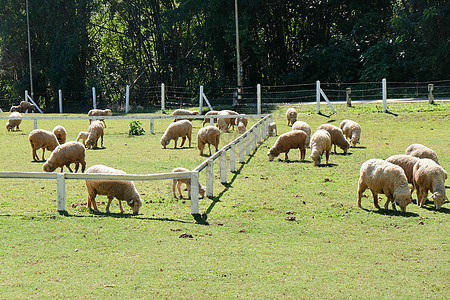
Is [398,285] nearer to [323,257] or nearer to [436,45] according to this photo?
[323,257]

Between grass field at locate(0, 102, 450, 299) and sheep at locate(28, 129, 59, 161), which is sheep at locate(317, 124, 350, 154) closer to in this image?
grass field at locate(0, 102, 450, 299)

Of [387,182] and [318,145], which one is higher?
[318,145]

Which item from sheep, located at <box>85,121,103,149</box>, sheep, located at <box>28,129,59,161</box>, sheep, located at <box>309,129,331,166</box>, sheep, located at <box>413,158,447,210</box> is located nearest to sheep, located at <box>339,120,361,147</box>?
sheep, located at <box>309,129,331,166</box>

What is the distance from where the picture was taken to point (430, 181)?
11.0m

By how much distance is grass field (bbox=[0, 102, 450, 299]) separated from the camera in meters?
7.07

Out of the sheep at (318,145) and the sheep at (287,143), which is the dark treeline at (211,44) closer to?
the sheep at (287,143)

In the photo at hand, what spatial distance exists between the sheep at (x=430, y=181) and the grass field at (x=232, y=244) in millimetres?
234

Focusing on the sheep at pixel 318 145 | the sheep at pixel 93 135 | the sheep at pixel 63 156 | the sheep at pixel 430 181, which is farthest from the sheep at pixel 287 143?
the sheep at pixel 93 135

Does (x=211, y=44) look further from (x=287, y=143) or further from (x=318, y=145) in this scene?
(x=318, y=145)

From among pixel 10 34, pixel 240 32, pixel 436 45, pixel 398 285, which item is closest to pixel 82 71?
pixel 10 34

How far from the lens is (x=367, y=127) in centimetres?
2545

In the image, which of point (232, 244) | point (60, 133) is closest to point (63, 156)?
point (60, 133)

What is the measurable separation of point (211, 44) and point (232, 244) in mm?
35539

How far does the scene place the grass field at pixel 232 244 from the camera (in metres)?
7.07
